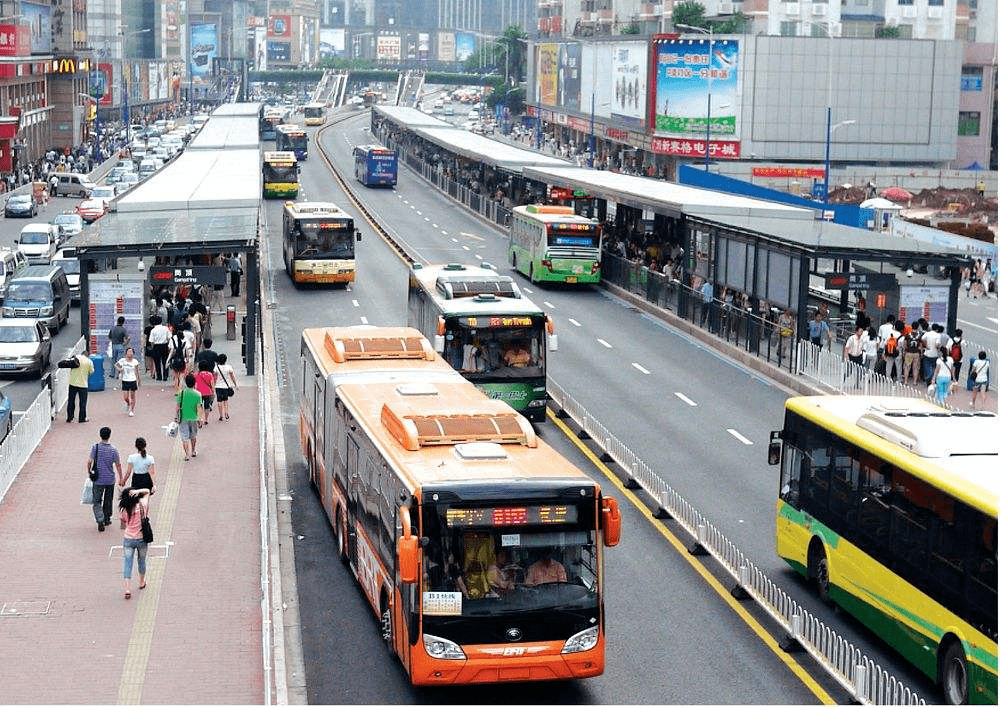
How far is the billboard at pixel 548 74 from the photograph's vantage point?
158 metres

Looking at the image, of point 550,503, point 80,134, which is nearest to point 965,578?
point 550,503

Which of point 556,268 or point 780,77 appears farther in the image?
point 780,77

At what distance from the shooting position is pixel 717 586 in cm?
2012

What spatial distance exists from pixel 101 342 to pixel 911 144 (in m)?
91.4

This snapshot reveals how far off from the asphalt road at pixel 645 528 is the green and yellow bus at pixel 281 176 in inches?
1406

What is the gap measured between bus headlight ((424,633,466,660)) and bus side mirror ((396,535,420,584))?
Result: 624mm

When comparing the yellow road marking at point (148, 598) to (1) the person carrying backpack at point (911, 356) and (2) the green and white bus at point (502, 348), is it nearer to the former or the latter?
(2) the green and white bus at point (502, 348)

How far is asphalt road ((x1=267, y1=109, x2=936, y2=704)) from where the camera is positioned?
16.5 metres

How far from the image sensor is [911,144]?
11650 centimetres

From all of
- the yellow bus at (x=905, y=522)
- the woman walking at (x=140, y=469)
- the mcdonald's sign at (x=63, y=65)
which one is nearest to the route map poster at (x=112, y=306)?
the woman walking at (x=140, y=469)

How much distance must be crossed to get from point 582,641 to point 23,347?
84.6ft

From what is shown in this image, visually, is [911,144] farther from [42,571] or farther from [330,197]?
[42,571]

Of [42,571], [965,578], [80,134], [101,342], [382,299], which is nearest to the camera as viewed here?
[965,578]

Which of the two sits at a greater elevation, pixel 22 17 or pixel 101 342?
pixel 22 17
